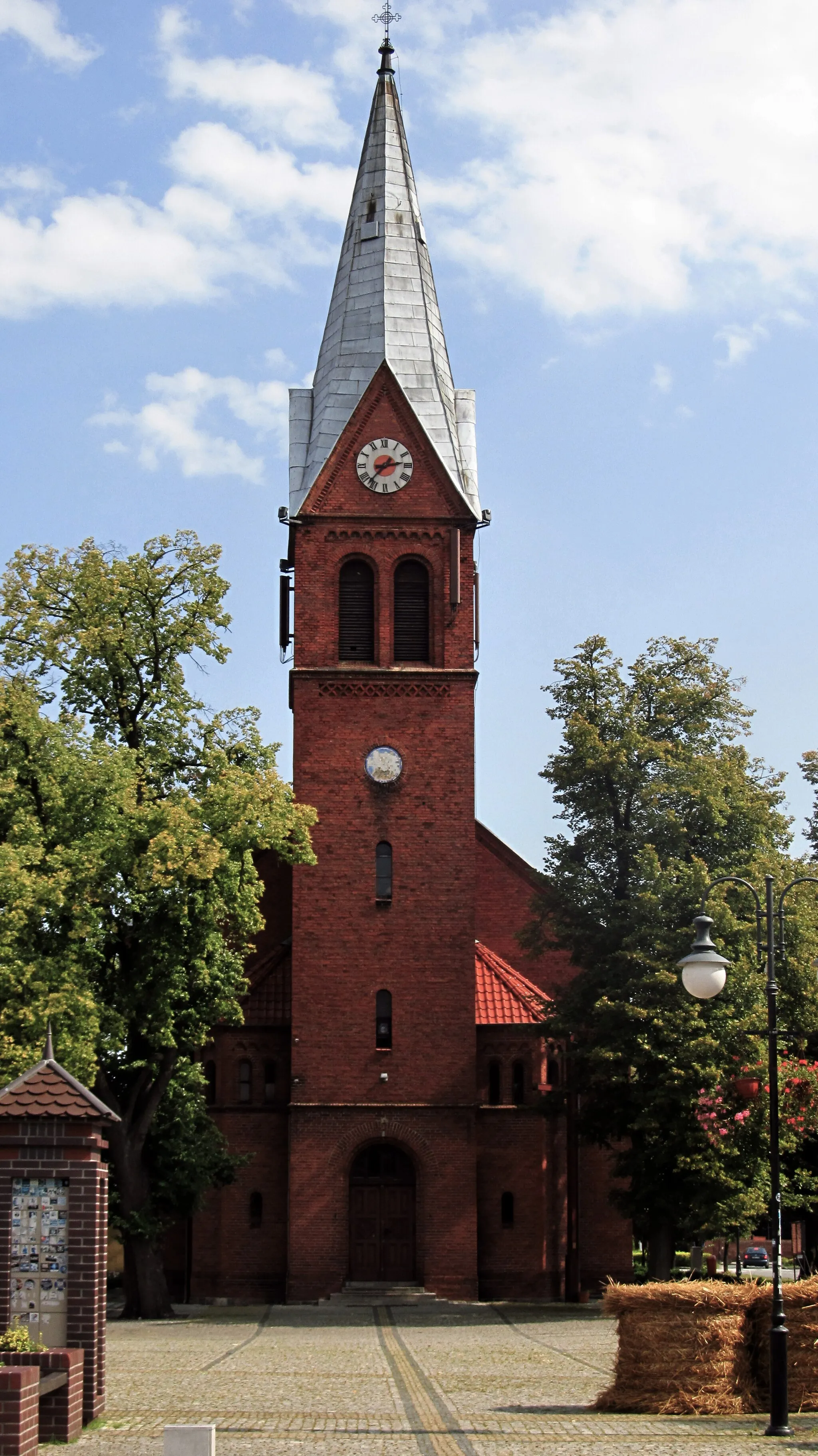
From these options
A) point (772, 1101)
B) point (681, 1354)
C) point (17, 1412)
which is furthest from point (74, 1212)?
point (772, 1101)

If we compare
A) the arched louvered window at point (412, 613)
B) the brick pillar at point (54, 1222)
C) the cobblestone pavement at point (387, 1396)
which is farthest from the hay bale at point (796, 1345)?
the arched louvered window at point (412, 613)

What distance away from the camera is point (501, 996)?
38094 mm

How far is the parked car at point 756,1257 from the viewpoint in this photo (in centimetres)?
6481

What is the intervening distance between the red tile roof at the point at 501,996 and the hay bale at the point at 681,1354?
18739mm

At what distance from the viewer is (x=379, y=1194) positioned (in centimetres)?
3603

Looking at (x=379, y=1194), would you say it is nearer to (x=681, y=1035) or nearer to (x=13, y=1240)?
(x=681, y=1035)

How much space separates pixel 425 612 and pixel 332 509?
3.12m

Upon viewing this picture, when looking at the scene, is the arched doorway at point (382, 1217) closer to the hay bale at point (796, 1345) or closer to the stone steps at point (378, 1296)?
the stone steps at point (378, 1296)

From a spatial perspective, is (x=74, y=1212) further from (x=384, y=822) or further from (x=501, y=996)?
(x=501, y=996)

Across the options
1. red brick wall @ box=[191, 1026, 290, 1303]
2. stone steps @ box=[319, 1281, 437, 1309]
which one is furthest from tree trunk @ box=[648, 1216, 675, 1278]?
red brick wall @ box=[191, 1026, 290, 1303]

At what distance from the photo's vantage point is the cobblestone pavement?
14836 mm

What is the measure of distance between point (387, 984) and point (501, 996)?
3055mm

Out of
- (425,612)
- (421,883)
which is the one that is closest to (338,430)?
(425,612)

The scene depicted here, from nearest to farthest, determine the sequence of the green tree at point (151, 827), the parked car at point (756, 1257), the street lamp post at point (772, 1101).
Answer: the street lamp post at point (772, 1101) → the green tree at point (151, 827) → the parked car at point (756, 1257)
